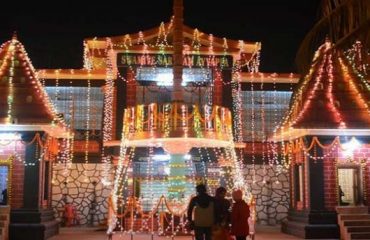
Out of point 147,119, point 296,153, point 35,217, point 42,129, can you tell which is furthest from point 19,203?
point 296,153

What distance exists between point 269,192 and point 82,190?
8302 mm

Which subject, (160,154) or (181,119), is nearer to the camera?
(181,119)

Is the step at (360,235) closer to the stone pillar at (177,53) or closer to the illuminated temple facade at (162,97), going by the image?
the stone pillar at (177,53)

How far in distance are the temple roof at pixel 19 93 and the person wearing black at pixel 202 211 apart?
325 inches

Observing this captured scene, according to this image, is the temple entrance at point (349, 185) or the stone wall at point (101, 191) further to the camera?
the stone wall at point (101, 191)

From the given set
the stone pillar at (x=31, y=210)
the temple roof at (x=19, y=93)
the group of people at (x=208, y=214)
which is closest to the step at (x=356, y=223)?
the group of people at (x=208, y=214)

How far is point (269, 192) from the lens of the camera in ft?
80.4

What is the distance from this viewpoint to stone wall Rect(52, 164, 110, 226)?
24.2 m

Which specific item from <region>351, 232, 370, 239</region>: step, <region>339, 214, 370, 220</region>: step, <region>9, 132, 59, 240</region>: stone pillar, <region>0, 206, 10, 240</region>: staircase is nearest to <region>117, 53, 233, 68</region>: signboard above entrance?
<region>9, 132, 59, 240</region>: stone pillar

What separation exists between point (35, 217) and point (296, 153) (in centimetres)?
895

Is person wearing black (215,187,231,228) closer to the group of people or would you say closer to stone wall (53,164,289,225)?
the group of people

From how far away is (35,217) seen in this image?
1673 cm

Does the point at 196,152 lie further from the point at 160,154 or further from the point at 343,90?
the point at 343,90

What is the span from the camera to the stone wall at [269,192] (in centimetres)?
2428
